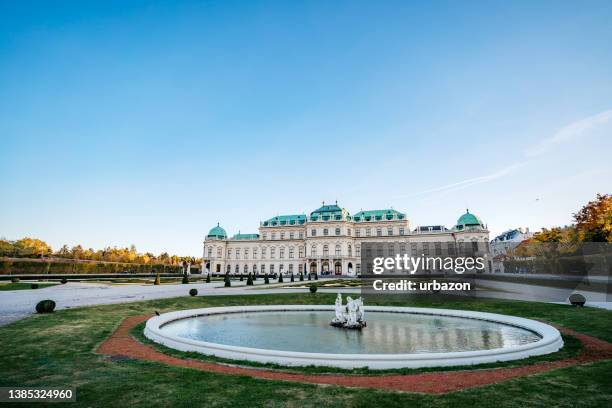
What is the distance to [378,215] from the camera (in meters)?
86.6

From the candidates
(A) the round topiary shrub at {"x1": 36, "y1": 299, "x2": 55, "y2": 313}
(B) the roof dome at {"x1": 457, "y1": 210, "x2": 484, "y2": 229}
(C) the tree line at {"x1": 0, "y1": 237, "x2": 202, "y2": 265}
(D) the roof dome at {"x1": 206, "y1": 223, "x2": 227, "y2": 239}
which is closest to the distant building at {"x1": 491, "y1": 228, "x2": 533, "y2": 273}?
(B) the roof dome at {"x1": 457, "y1": 210, "x2": 484, "y2": 229}

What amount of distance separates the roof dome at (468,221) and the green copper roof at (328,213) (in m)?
26.5

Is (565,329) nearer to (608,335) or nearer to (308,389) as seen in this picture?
(608,335)

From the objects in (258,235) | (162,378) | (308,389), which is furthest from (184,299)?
(258,235)

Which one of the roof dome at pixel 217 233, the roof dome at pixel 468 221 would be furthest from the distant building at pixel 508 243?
the roof dome at pixel 217 233

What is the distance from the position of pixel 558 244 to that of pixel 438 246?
2332 cm

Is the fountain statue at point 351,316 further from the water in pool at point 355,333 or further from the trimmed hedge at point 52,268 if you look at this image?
the trimmed hedge at point 52,268

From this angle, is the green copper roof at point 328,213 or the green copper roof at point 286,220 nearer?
the green copper roof at point 328,213

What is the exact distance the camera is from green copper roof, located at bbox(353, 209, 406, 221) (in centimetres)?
8494

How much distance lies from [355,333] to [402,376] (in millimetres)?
6863

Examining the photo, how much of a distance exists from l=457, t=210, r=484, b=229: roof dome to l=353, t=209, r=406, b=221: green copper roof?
41.7 ft

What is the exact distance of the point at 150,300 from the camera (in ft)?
81.7

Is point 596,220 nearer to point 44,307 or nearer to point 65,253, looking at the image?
point 44,307

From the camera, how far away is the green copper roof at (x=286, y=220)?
306 ft
